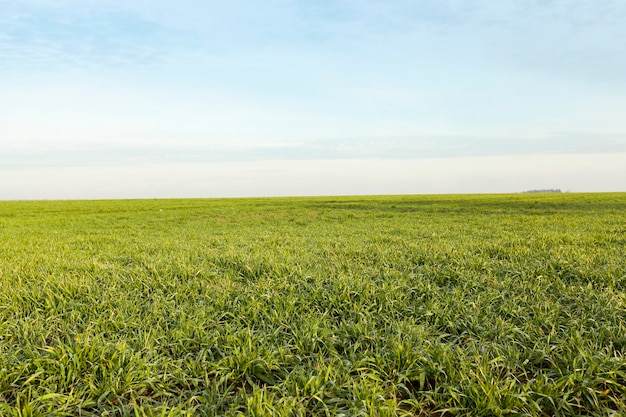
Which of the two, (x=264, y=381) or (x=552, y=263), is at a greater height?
(x=552, y=263)

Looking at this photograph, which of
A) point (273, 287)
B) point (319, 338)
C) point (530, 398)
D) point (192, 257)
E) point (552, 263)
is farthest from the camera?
point (192, 257)

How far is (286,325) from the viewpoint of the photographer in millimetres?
4812

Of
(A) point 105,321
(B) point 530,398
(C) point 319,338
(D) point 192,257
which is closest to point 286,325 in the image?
(C) point 319,338

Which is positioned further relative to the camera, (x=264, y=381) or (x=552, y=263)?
(x=552, y=263)

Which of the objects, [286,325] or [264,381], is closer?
[264,381]

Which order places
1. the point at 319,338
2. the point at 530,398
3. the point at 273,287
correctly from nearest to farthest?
the point at 530,398
the point at 319,338
the point at 273,287

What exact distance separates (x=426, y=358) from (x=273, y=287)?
2.80 metres

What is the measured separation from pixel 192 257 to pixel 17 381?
15.5 ft

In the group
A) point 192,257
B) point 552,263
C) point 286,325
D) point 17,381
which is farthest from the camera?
point 192,257

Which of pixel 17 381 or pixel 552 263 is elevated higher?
pixel 552 263

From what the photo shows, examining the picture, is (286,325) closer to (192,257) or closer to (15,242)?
(192,257)

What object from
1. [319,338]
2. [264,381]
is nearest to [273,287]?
[319,338]

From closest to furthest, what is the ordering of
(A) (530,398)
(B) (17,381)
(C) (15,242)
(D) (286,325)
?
(A) (530,398) < (B) (17,381) < (D) (286,325) < (C) (15,242)

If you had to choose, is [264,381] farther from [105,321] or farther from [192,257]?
[192,257]
